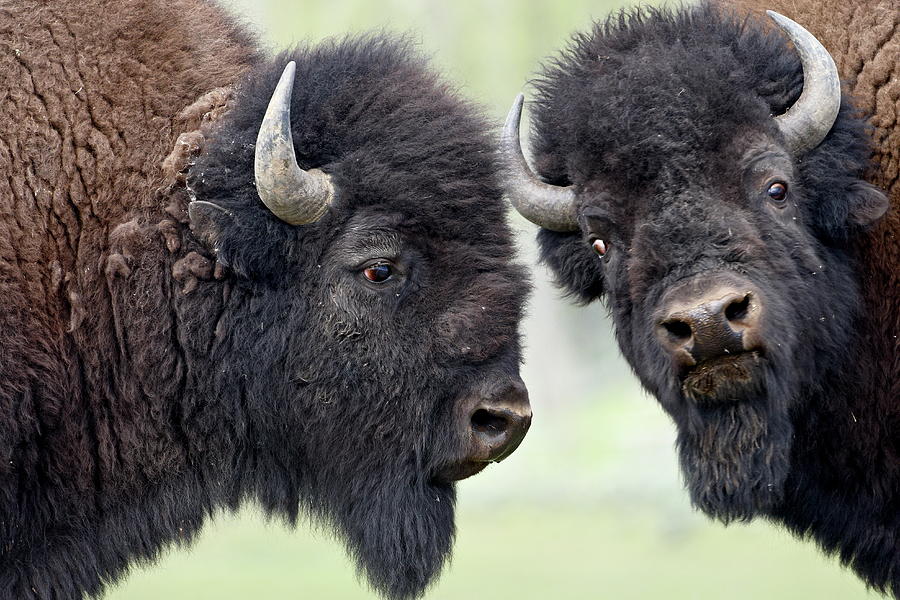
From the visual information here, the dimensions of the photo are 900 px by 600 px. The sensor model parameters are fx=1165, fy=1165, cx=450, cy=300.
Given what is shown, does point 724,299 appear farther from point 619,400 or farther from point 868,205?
point 619,400

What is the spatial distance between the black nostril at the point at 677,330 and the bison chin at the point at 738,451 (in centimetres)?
35

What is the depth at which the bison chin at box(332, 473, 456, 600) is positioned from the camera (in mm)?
5453

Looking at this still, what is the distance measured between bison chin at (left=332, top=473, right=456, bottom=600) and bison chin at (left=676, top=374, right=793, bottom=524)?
121 cm

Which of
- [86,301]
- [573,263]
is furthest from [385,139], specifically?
[86,301]

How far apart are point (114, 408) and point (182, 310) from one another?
0.53 metres

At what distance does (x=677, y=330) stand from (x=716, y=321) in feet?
0.73

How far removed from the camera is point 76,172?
507 cm

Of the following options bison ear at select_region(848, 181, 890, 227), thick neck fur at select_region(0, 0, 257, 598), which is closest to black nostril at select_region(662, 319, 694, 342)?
bison ear at select_region(848, 181, 890, 227)

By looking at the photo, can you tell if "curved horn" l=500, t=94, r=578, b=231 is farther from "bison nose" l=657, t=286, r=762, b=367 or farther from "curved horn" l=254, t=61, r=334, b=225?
"curved horn" l=254, t=61, r=334, b=225

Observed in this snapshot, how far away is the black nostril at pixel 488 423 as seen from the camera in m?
5.25

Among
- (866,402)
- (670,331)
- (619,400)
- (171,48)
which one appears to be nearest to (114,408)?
(171,48)

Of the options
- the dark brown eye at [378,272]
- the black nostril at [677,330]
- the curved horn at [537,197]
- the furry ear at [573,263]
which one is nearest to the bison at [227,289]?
the dark brown eye at [378,272]

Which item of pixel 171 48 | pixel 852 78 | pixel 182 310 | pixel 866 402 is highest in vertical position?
pixel 171 48

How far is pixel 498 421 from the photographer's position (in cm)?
527
